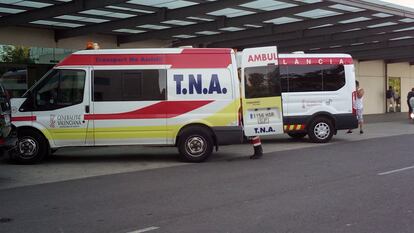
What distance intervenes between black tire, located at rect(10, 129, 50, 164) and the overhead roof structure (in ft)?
16.0

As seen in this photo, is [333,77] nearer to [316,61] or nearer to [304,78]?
[316,61]

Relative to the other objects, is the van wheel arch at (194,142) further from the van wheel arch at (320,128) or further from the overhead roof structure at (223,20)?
the overhead roof structure at (223,20)

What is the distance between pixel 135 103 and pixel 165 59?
1.17 meters

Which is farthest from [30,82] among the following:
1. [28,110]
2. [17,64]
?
[28,110]

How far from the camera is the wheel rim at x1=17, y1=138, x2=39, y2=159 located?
11055 mm

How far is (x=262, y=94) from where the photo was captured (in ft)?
38.0

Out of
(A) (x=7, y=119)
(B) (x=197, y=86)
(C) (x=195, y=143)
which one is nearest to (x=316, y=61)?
(B) (x=197, y=86)

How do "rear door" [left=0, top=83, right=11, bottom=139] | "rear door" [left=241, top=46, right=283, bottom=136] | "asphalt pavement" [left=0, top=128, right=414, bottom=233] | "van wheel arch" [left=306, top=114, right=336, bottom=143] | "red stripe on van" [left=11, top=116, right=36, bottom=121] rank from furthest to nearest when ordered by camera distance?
"van wheel arch" [left=306, top=114, right=336, bottom=143] < "rear door" [left=241, top=46, right=283, bottom=136] < "red stripe on van" [left=11, top=116, right=36, bottom=121] < "rear door" [left=0, top=83, right=11, bottom=139] < "asphalt pavement" [left=0, top=128, right=414, bottom=233]

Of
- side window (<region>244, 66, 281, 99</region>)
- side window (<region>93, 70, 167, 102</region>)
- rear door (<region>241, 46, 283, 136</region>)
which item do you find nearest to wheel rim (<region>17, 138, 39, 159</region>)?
side window (<region>93, 70, 167, 102</region>)

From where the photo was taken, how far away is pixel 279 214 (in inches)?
248

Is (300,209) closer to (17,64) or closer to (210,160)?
(210,160)

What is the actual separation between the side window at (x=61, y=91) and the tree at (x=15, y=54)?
8.14 meters

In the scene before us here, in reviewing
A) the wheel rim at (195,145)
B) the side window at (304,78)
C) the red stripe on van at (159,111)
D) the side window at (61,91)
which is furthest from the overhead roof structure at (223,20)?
the wheel rim at (195,145)

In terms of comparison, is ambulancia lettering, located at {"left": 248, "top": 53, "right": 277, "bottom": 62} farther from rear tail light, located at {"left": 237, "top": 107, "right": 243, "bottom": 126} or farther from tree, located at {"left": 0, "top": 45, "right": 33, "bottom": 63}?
tree, located at {"left": 0, "top": 45, "right": 33, "bottom": 63}
